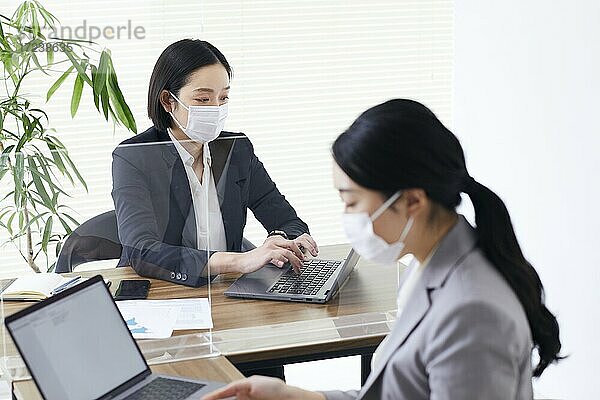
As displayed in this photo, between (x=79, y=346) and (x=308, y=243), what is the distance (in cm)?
81

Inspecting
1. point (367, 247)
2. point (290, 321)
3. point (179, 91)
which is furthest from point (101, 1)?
point (367, 247)

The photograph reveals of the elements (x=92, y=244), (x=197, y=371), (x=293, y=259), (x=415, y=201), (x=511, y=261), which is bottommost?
(x=197, y=371)

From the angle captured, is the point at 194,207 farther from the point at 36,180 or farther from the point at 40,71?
the point at 40,71

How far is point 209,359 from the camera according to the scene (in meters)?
2.04

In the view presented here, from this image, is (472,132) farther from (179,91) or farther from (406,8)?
(179,91)

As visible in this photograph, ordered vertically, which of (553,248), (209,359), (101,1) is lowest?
(553,248)

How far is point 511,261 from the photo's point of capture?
4.99ft

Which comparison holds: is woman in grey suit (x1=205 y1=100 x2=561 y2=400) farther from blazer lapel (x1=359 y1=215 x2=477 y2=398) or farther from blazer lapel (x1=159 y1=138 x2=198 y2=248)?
blazer lapel (x1=159 y1=138 x2=198 y2=248)

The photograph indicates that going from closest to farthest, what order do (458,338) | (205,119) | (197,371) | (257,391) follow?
(458,338), (257,391), (197,371), (205,119)

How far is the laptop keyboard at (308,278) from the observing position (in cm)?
230

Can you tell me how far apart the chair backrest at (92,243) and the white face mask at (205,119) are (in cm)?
41

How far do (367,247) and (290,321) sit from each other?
0.62 m

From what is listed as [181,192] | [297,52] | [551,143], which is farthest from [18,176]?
[297,52]

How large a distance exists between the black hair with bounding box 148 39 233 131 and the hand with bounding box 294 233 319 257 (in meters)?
0.54
